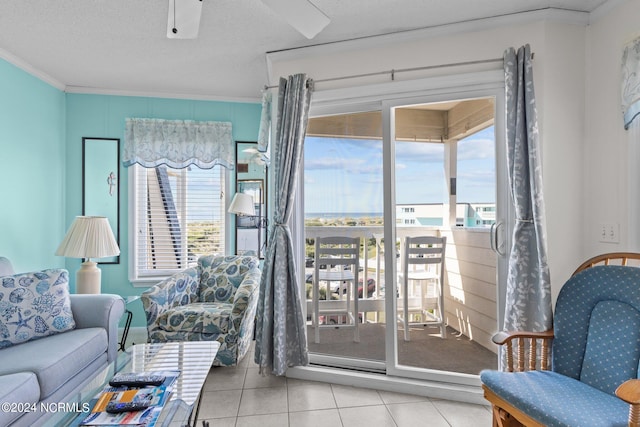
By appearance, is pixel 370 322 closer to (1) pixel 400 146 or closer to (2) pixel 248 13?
(1) pixel 400 146

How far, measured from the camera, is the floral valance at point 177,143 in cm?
381

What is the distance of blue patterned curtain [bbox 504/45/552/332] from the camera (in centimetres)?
218

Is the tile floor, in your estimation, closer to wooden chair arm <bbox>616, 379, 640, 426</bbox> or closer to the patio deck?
the patio deck

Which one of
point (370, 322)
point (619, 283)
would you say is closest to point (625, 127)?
point (619, 283)

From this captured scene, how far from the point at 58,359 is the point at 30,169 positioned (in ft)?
6.80

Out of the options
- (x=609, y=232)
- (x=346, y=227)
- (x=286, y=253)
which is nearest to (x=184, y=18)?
(x=286, y=253)

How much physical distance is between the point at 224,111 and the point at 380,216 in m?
2.35

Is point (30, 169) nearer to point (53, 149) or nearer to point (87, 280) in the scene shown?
point (53, 149)

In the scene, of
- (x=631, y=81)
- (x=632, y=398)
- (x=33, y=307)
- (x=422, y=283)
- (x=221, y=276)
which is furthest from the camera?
(x=221, y=276)

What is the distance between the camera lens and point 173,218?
156 inches

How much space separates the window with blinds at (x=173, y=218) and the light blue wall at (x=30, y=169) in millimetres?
711

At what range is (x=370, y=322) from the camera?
282 cm

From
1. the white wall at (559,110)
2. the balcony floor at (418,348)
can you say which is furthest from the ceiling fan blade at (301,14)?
the balcony floor at (418,348)

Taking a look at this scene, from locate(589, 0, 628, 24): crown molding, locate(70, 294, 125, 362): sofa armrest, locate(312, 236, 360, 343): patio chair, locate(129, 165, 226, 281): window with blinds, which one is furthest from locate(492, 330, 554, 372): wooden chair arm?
locate(129, 165, 226, 281): window with blinds
